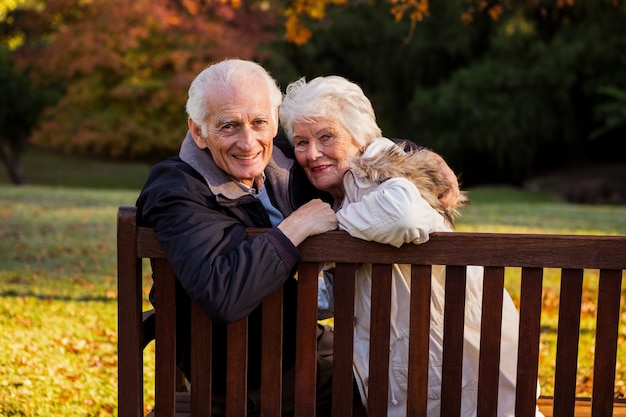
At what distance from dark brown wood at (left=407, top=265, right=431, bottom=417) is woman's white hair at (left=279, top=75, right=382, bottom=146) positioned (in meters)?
0.70

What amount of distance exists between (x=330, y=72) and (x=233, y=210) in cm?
2526

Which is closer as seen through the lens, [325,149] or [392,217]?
[392,217]

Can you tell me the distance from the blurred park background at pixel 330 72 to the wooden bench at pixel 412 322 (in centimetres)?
348

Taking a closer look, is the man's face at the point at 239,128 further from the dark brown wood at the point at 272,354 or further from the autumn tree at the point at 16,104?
the autumn tree at the point at 16,104

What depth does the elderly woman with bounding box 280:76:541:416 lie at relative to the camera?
8.10 ft

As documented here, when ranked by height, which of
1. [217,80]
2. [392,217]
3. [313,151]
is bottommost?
[392,217]

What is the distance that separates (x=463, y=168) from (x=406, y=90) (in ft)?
10.9

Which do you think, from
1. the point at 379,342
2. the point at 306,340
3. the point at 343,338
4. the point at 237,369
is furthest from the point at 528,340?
the point at 237,369

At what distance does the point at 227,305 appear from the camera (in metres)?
2.42

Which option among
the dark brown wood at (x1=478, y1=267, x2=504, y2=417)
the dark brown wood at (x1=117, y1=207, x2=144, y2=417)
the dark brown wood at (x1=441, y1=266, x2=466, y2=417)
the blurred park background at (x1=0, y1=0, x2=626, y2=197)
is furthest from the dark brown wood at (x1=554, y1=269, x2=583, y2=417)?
the blurred park background at (x1=0, y1=0, x2=626, y2=197)

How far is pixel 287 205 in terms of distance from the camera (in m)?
3.09

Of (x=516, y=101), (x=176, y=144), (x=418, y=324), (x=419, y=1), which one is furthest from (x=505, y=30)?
(x=418, y=324)

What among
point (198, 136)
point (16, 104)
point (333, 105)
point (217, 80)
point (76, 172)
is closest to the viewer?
point (217, 80)

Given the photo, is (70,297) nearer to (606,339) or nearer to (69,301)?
(69,301)
